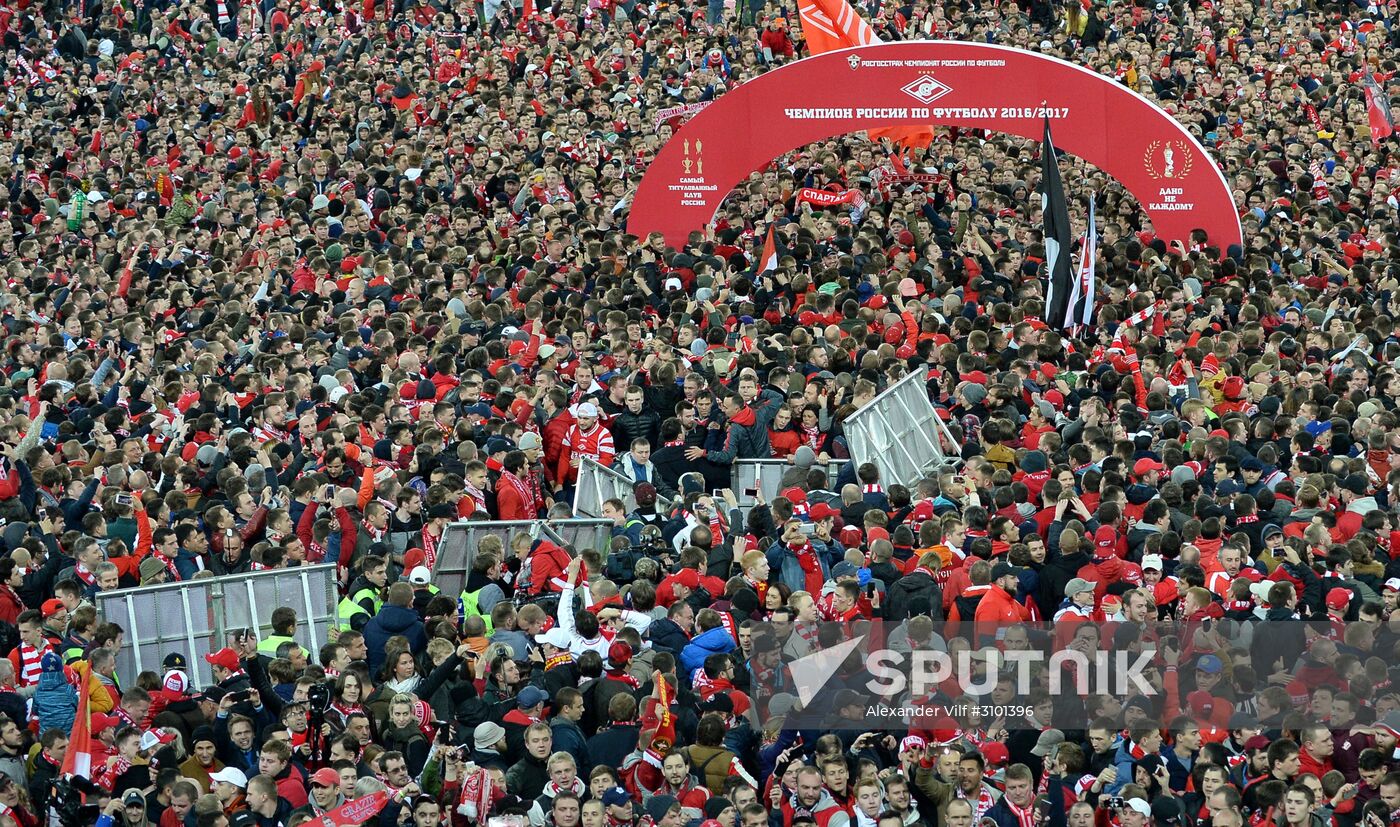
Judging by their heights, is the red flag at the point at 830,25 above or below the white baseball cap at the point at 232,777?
above

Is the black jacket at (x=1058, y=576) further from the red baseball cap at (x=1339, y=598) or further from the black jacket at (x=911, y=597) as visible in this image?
the red baseball cap at (x=1339, y=598)

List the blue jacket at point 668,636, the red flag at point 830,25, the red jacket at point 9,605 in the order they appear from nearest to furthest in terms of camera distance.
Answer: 1. the blue jacket at point 668,636
2. the red jacket at point 9,605
3. the red flag at point 830,25

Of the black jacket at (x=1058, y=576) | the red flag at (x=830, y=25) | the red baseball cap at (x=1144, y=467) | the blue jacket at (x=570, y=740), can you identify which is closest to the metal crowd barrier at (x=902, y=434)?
the red baseball cap at (x=1144, y=467)

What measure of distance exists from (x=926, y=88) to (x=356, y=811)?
45.0 feet

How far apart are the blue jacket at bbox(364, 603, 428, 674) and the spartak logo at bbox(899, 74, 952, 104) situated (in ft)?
38.0

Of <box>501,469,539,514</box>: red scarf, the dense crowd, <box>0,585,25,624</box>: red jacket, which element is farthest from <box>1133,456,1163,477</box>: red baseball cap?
<box>0,585,25,624</box>: red jacket

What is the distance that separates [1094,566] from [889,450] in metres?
3.23

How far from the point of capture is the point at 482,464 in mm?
14852

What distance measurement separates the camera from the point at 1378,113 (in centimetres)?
2548

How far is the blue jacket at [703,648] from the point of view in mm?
12117

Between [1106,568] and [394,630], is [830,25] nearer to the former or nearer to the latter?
[1106,568]

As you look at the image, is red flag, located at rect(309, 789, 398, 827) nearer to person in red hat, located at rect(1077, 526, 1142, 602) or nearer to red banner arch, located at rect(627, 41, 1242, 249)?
person in red hat, located at rect(1077, 526, 1142, 602)

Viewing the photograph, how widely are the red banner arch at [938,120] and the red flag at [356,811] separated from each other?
506 inches

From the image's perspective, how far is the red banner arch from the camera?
22031 millimetres
